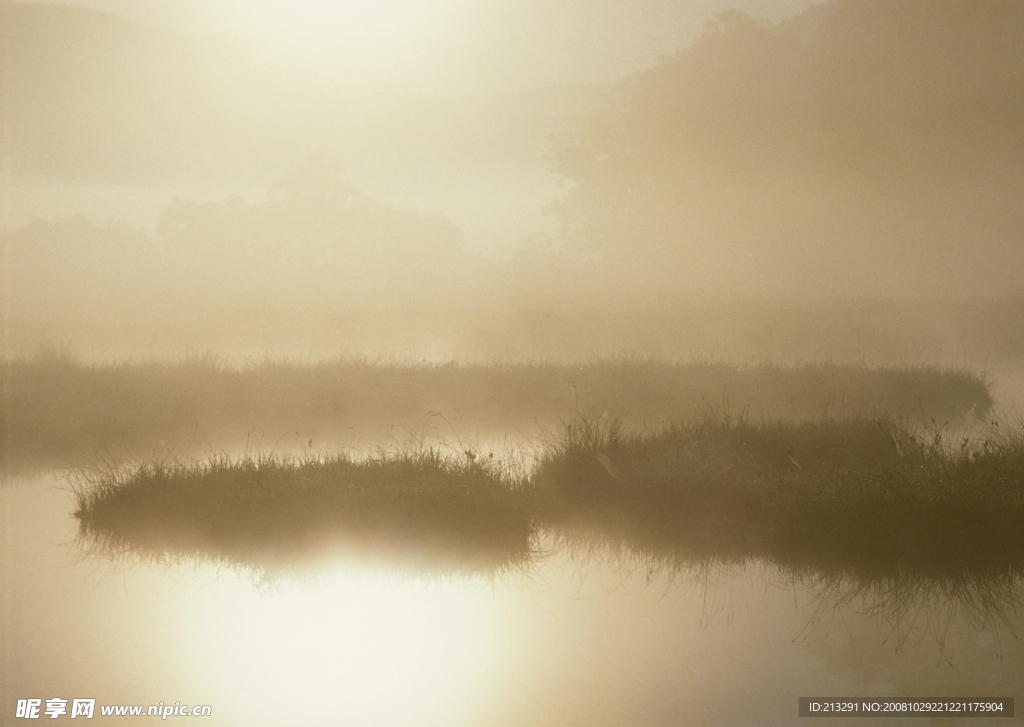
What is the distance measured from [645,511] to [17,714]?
509 centimetres


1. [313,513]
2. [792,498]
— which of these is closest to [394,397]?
[313,513]

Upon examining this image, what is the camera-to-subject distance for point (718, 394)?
45.2 feet

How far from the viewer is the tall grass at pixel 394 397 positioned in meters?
11.8

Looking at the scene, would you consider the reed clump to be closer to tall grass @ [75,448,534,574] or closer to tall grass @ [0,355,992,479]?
tall grass @ [75,448,534,574]

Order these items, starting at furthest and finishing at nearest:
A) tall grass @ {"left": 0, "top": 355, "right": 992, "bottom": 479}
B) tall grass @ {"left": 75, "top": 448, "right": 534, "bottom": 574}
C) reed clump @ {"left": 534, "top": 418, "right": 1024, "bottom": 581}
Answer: tall grass @ {"left": 0, "top": 355, "right": 992, "bottom": 479} → tall grass @ {"left": 75, "top": 448, "right": 534, "bottom": 574} → reed clump @ {"left": 534, "top": 418, "right": 1024, "bottom": 581}

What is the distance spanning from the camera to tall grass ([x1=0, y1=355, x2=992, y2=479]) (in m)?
11.8

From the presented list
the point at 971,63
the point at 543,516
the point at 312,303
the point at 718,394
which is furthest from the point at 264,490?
the point at 971,63

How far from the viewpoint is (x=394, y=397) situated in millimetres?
13664

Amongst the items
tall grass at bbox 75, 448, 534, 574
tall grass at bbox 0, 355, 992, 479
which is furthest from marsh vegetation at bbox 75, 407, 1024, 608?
tall grass at bbox 0, 355, 992, 479

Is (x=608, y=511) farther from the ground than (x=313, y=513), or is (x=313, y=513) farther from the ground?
(x=608, y=511)

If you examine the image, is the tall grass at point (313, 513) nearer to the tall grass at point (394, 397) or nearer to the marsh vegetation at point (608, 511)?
the marsh vegetation at point (608, 511)

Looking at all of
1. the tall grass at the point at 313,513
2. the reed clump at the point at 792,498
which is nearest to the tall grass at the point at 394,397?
the reed clump at the point at 792,498

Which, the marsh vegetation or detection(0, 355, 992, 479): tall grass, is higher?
detection(0, 355, 992, 479): tall grass

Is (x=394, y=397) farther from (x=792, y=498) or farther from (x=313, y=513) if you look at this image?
(x=792, y=498)
